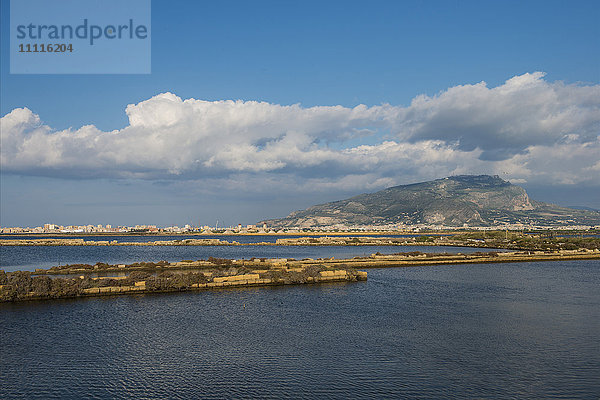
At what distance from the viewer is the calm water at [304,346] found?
2147 centimetres

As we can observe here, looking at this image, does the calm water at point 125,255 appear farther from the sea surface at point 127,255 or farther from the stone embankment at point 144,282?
the stone embankment at point 144,282

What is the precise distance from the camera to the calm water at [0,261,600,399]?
70.4 ft

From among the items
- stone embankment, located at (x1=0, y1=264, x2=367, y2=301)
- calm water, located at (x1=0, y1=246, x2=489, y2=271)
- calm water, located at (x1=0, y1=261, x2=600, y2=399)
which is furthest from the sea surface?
calm water, located at (x1=0, y1=261, x2=600, y2=399)

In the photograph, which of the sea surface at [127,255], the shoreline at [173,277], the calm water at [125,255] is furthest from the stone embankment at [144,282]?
the calm water at [125,255]

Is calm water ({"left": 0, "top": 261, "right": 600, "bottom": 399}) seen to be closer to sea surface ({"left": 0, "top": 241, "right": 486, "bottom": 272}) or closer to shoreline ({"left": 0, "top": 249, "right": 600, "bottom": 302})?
shoreline ({"left": 0, "top": 249, "right": 600, "bottom": 302})

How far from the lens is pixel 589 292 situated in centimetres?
4856

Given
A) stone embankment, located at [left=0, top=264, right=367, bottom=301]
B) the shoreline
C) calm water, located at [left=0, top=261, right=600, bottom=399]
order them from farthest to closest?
1. the shoreline
2. stone embankment, located at [left=0, top=264, right=367, bottom=301]
3. calm water, located at [left=0, top=261, right=600, bottom=399]

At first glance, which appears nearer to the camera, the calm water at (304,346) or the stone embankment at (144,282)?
the calm water at (304,346)

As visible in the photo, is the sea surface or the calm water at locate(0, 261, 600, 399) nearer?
the calm water at locate(0, 261, 600, 399)

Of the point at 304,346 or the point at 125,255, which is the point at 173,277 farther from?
the point at 125,255

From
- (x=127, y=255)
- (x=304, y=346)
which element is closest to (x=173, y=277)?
(x=304, y=346)

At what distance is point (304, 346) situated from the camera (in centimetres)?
2788

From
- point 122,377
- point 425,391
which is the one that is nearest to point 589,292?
point 425,391

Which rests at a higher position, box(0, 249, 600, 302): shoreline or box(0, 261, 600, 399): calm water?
box(0, 249, 600, 302): shoreline
